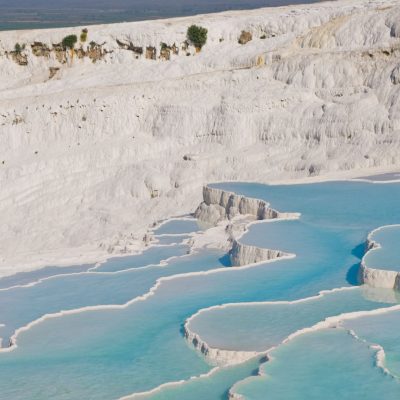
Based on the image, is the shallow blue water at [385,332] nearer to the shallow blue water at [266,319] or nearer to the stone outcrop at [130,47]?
the shallow blue water at [266,319]

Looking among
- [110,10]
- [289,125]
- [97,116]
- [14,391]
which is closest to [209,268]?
[14,391]

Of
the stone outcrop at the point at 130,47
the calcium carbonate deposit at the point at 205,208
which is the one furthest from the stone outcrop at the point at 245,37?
the stone outcrop at the point at 130,47

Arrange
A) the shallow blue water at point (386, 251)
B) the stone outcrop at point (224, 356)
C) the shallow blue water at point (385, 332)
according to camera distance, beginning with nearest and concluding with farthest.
Answer: the shallow blue water at point (385, 332) < the stone outcrop at point (224, 356) < the shallow blue water at point (386, 251)

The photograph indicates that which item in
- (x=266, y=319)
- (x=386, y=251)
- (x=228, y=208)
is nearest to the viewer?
(x=266, y=319)

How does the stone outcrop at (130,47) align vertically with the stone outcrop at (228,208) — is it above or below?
above

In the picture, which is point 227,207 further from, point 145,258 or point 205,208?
point 145,258

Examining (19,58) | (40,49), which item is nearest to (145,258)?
(40,49)
